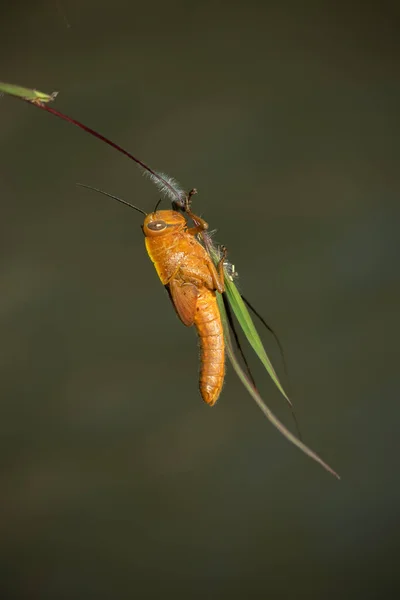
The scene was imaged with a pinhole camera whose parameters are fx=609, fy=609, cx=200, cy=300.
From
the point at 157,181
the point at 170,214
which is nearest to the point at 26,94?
the point at 157,181

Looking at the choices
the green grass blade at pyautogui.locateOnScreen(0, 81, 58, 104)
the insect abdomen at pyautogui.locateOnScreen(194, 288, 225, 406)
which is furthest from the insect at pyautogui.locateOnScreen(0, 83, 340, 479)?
the green grass blade at pyautogui.locateOnScreen(0, 81, 58, 104)

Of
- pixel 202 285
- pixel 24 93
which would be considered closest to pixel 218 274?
pixel 202 285

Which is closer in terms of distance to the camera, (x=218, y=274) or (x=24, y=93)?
(x=24, y=93)

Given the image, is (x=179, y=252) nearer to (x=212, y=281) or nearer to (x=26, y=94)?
(x=212, y=281)

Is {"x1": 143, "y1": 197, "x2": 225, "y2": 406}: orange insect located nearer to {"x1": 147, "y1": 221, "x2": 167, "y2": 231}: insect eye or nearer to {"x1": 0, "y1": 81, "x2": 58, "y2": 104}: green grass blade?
{"x1": 147, "y1": 221, "x2": 167, "y2": 231}: insect eye

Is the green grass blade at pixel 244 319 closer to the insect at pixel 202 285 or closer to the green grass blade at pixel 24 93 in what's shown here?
the insect at pixel 202 285

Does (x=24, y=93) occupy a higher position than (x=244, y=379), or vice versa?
(x=24, y=93)

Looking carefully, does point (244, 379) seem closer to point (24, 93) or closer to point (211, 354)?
point (211, 354)
